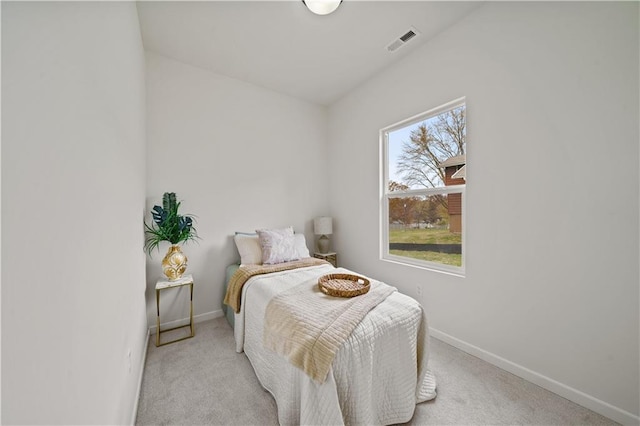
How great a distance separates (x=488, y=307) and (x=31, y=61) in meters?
2.71

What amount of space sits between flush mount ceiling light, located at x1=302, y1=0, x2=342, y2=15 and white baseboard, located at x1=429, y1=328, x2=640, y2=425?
3.03 m

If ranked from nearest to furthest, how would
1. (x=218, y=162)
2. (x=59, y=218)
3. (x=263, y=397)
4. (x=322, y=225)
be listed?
(x=59, y=218) < (x=263, y=397) < (x=218, y=162) < (x=322, y=225)

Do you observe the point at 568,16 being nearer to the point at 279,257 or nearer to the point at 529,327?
the point at 529,327

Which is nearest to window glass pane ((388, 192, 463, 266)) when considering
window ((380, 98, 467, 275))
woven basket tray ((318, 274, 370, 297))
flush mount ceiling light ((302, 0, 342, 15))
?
window ((380, 98, 467, 275))

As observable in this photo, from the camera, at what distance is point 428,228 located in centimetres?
253

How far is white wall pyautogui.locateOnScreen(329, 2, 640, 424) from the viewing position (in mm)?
1408

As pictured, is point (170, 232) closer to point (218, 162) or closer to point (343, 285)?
point (218, 162)

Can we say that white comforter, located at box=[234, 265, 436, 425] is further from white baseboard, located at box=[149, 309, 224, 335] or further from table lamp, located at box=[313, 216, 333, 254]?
table lamp, located at box=[313, 216, 333, 254]

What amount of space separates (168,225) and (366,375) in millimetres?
2064

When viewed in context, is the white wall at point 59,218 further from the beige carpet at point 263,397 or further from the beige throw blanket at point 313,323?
the beige throw blanket at point 313,323

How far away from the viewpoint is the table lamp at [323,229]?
340 centimetres

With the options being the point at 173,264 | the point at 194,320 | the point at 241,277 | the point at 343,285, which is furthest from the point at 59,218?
the point at 194,320

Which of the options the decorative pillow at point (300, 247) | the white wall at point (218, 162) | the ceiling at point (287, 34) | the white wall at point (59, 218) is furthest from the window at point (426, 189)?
the white wall at point (59, 218)

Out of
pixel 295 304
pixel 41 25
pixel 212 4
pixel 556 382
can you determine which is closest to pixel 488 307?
pixel 556 382
